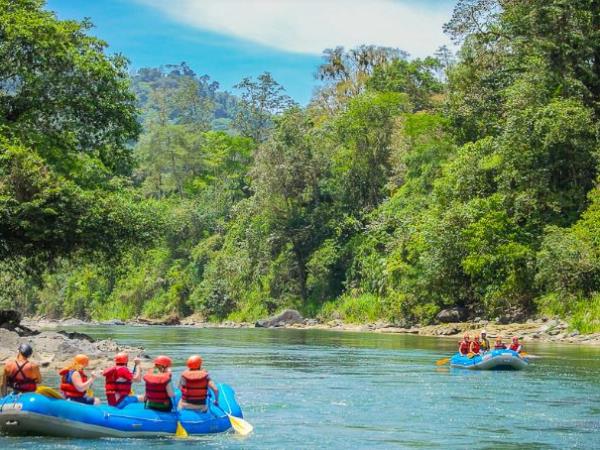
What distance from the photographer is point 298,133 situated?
214 ft

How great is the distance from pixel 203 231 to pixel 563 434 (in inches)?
2895

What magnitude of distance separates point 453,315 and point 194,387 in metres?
33.6

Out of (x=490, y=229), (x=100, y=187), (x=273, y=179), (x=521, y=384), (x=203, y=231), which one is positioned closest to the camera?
(x=521, y=384)

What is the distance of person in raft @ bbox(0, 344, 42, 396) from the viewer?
51.3 ft

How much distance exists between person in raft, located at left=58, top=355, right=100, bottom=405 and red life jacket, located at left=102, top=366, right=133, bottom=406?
0.32 m

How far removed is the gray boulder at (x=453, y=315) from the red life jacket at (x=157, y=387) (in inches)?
1328

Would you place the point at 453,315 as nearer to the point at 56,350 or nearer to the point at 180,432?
the point at 56,350

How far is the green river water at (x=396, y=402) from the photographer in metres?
15.7

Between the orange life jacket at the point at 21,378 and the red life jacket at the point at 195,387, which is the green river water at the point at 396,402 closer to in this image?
the red life jacket at the point at 195,387

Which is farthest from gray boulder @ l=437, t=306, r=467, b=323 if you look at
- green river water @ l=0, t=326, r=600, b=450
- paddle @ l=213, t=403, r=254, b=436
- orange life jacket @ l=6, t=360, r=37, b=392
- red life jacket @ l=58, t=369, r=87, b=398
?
orange life jacket @ l=6, t=360, r=37, b=392

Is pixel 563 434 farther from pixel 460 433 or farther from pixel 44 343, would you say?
pixel 44 343

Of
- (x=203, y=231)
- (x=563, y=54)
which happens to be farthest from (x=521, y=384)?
(x=203, y=231)

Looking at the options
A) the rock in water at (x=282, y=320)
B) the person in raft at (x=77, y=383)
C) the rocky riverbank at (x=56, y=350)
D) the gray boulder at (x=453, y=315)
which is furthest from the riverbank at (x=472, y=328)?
the person in raft at (x=77, y=383)

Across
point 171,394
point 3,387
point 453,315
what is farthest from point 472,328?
point 3,387
